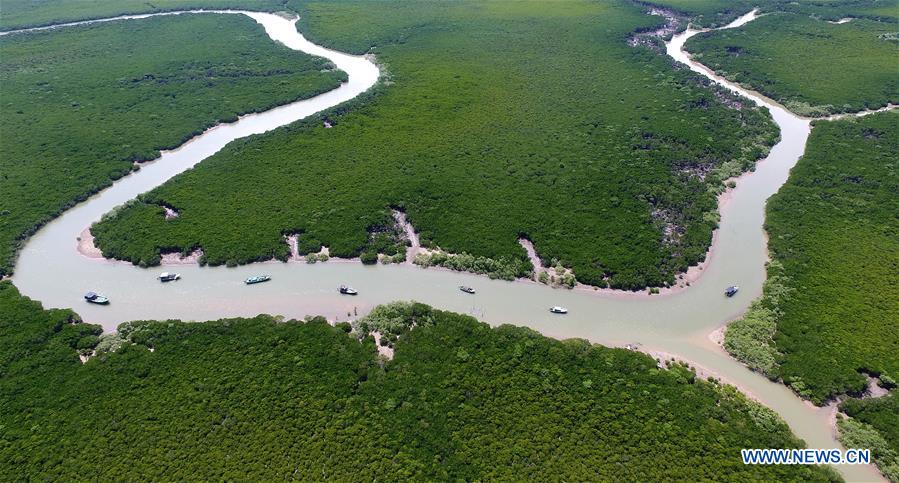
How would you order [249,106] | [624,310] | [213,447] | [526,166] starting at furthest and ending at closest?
[249,106], [526,166], [624,310], [213,447]

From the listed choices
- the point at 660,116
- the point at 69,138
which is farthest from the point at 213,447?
the point at 660,116

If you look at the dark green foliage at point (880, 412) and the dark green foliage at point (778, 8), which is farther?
the dark green foliage at point (778, 8)

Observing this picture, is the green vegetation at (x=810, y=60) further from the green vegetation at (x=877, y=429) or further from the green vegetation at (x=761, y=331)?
the green vegetation at (x=877, y=429)

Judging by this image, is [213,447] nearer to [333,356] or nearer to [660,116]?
[333,356]

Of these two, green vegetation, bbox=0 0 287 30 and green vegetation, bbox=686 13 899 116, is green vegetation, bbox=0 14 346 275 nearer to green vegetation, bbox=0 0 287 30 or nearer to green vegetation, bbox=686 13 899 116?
green vegetation, bbox=0 0 287 30

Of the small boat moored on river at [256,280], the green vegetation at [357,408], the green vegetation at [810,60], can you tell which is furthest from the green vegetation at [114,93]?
the green vegetation at [810,60]

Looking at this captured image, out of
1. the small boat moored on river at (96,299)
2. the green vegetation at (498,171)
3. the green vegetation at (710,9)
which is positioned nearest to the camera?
the small boat moored on river at (96,299)
